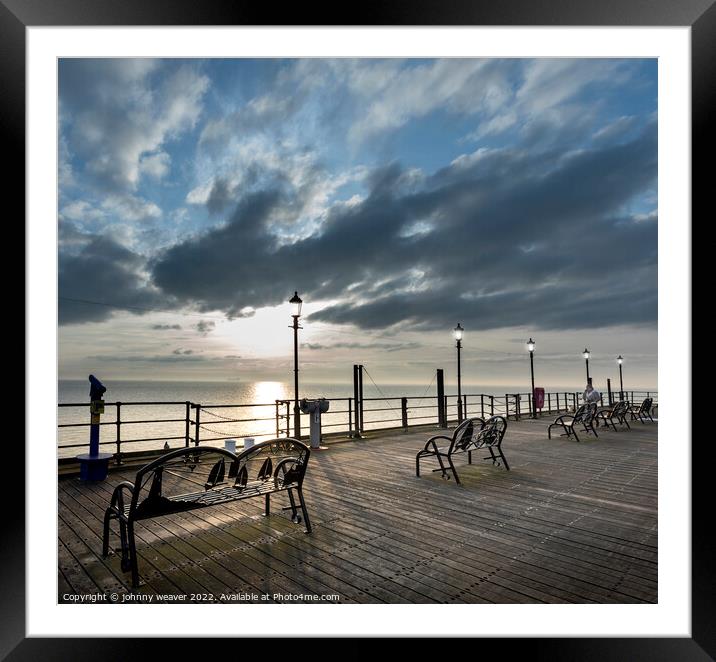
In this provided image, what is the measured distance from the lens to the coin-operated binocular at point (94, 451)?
195 inches

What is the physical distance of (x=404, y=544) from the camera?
3002 mm

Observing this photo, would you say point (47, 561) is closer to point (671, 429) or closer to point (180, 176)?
point (671, 429)

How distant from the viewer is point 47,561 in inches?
86.2

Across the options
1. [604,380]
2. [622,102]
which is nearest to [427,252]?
[604,380]

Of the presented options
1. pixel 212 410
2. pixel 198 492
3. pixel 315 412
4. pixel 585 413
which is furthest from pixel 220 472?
pixel 212 410

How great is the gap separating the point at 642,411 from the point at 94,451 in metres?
15.3

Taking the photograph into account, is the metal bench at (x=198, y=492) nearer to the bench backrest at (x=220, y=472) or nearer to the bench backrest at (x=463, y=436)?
the bench backrest at (x=220, y=472)

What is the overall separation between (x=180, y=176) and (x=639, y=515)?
55.2 ft

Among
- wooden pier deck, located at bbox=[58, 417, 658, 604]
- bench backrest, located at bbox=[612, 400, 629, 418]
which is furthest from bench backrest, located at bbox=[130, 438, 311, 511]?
bench backrest, located at bbox=[612, 400, 629, 418]

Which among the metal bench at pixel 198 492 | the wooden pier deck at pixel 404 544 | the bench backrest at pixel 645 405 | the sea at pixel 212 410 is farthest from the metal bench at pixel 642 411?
the metal bench at pixel 198 492

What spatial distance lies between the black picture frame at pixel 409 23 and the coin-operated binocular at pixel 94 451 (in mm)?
3402

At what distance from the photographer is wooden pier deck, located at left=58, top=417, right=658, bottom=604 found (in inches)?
92.4

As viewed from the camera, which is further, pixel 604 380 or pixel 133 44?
pixel 604 380

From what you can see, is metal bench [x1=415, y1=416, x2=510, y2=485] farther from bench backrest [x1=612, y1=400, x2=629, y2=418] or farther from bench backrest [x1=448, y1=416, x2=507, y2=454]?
bench backrest [x1=612, y1=400, x2=629, y2=418]
